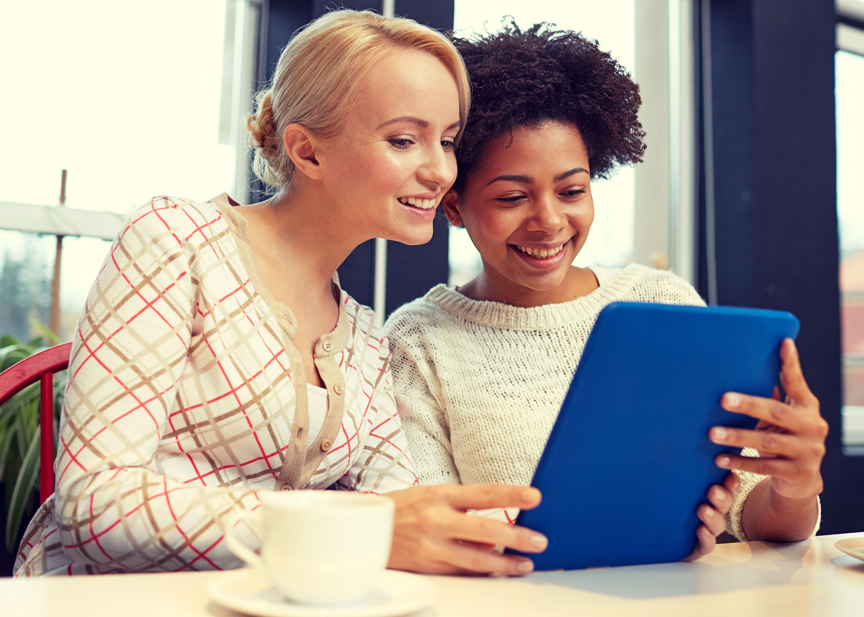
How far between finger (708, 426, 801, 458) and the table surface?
0.39ft

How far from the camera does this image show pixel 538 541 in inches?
26.2

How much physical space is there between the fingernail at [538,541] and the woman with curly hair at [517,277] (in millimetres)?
578

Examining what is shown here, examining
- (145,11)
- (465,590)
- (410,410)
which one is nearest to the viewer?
(465,590)

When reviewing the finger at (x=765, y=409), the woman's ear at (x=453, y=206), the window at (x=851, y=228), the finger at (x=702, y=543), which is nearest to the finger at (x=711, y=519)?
the finger at (x=702, y=543)

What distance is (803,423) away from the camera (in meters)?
0.77

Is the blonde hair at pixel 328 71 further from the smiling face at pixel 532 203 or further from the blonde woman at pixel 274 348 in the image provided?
the smiling face at pixel 532 203

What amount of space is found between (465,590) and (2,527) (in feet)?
5.04

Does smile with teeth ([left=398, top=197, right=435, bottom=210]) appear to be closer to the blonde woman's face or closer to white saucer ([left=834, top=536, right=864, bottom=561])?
the blonde woman's face

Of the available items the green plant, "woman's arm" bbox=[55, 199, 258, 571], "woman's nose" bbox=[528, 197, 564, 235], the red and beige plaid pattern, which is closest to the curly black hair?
"woman's nose" bbox=[528, 197, 564, 235]

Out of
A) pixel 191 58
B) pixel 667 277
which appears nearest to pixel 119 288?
pixel 667 277

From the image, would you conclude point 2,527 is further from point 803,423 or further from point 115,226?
point 803,423

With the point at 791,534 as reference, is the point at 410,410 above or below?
above

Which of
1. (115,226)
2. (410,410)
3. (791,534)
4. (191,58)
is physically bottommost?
(791,534)

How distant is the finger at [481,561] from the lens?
66 cm
